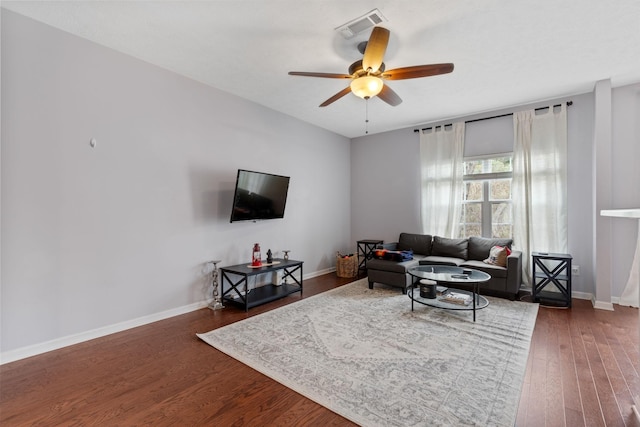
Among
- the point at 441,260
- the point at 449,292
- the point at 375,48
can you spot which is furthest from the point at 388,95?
the point at 441,260

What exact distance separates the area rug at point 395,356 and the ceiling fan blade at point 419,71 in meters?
2.53

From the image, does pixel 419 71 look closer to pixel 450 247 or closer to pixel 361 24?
pixel 361 24

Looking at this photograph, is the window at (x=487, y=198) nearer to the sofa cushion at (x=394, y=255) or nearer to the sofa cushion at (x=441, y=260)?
the sofa cushion at (x=441, y=260)

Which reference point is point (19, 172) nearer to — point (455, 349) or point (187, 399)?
point (187, 399)

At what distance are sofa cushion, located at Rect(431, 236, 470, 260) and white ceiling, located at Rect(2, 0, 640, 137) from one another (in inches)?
92.8

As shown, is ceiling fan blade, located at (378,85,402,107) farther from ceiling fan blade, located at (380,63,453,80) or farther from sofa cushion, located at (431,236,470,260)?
sofa cushion, located at (431,236,470,260)

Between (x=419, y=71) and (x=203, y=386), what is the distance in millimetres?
3200

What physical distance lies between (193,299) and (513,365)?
356 cm

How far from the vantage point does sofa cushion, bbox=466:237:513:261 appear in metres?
4.65

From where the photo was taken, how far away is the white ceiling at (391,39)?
2477 millimetres

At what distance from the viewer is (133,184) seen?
3.31 meters

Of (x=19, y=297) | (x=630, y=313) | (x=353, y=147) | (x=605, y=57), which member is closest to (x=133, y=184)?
(x=19, y=297)

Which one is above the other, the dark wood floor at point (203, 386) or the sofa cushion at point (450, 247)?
the sofa cushion at point (450, 247)

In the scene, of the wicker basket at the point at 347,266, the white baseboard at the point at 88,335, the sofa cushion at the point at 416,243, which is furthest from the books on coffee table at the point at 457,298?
the white baseboard at the point at 88,335
